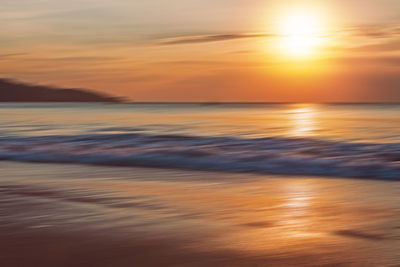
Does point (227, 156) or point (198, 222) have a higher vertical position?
point (227, 156)

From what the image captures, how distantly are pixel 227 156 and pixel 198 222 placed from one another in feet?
18.4

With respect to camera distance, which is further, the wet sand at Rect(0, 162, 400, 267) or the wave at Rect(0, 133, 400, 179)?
the wave at Rect(0, 133, 400, 179)

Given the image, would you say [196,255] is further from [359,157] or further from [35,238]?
[359,157]

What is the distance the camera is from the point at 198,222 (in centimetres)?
472

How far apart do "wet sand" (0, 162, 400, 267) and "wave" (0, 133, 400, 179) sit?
4.19 feet

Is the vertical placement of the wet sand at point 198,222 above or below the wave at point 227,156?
below

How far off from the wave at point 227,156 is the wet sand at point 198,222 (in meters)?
1.28

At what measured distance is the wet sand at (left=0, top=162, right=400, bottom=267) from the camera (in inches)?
147

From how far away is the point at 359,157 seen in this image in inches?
391

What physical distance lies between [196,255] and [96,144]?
385 inches

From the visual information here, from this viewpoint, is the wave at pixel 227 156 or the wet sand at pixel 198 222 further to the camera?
the wave at pixel 227 156

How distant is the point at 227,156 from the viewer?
406 inches

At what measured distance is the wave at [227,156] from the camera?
871 cm

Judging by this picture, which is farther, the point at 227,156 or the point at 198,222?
the point at 227,156
